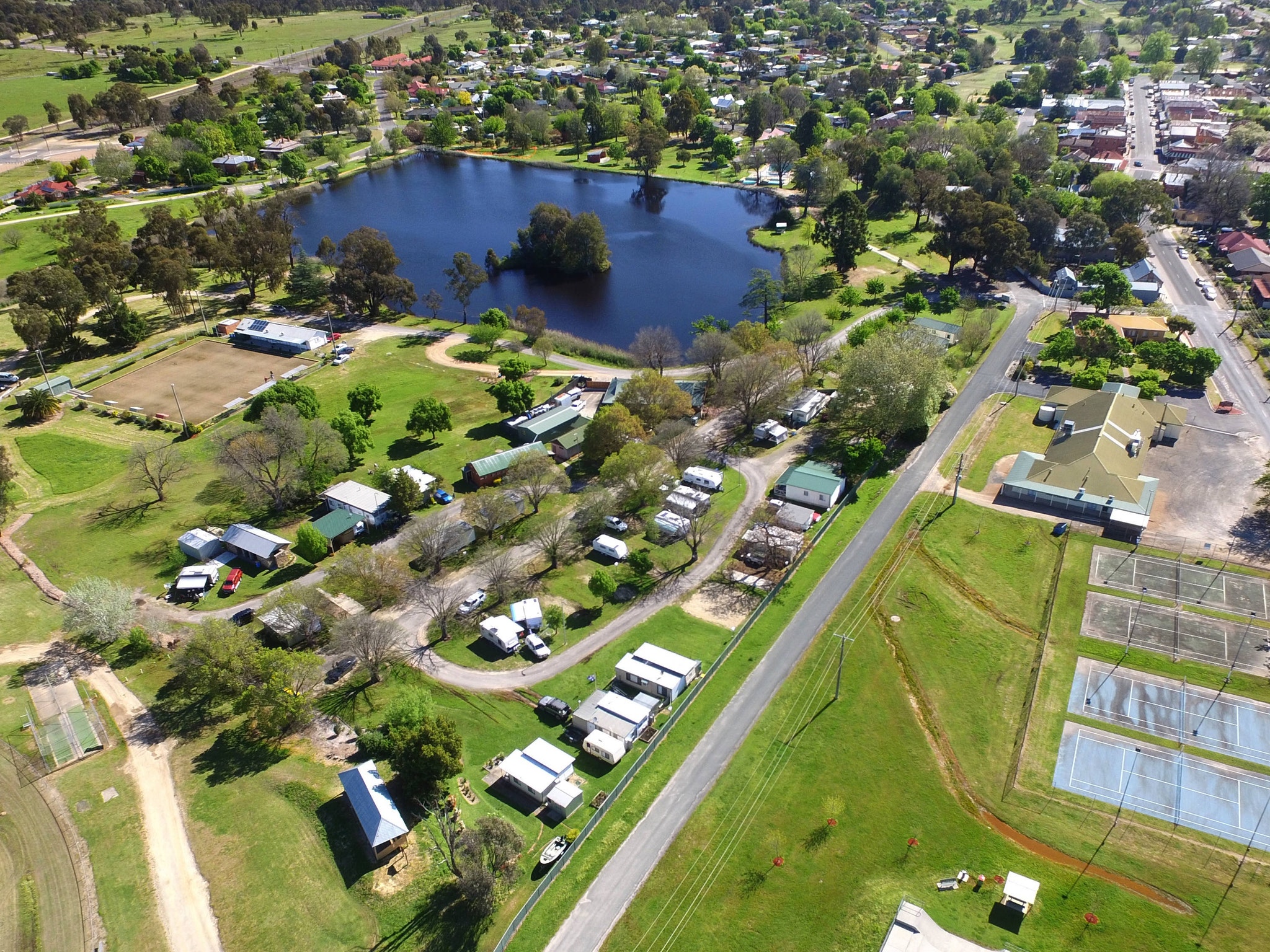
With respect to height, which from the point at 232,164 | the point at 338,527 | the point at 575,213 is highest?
the point at 232,164

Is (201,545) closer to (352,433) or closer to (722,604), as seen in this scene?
(352,433)

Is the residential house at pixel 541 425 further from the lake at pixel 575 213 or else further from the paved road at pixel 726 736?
the paved road at pixel 726 736

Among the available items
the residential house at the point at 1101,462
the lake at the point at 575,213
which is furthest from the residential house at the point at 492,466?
the residential house at the point at 1101,462

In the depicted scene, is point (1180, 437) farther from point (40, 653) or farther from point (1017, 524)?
point (40, 653)

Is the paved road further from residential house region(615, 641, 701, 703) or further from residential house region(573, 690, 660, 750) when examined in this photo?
residential house region(573, 690, 660, 750)

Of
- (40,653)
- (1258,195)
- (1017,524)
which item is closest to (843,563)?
(1017,524)

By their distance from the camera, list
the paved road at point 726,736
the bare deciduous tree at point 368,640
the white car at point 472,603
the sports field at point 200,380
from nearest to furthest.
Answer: the paved road at point 726,736 → the bare deciduous tree at point 368,640 → the white car at point 472,603 → the sports field at point 200,380

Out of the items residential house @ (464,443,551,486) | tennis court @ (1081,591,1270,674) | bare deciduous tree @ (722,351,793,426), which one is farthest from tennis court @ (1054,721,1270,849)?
residential house @ (464,443,551,486)

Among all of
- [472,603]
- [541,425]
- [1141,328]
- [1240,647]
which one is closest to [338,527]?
[472,603]
